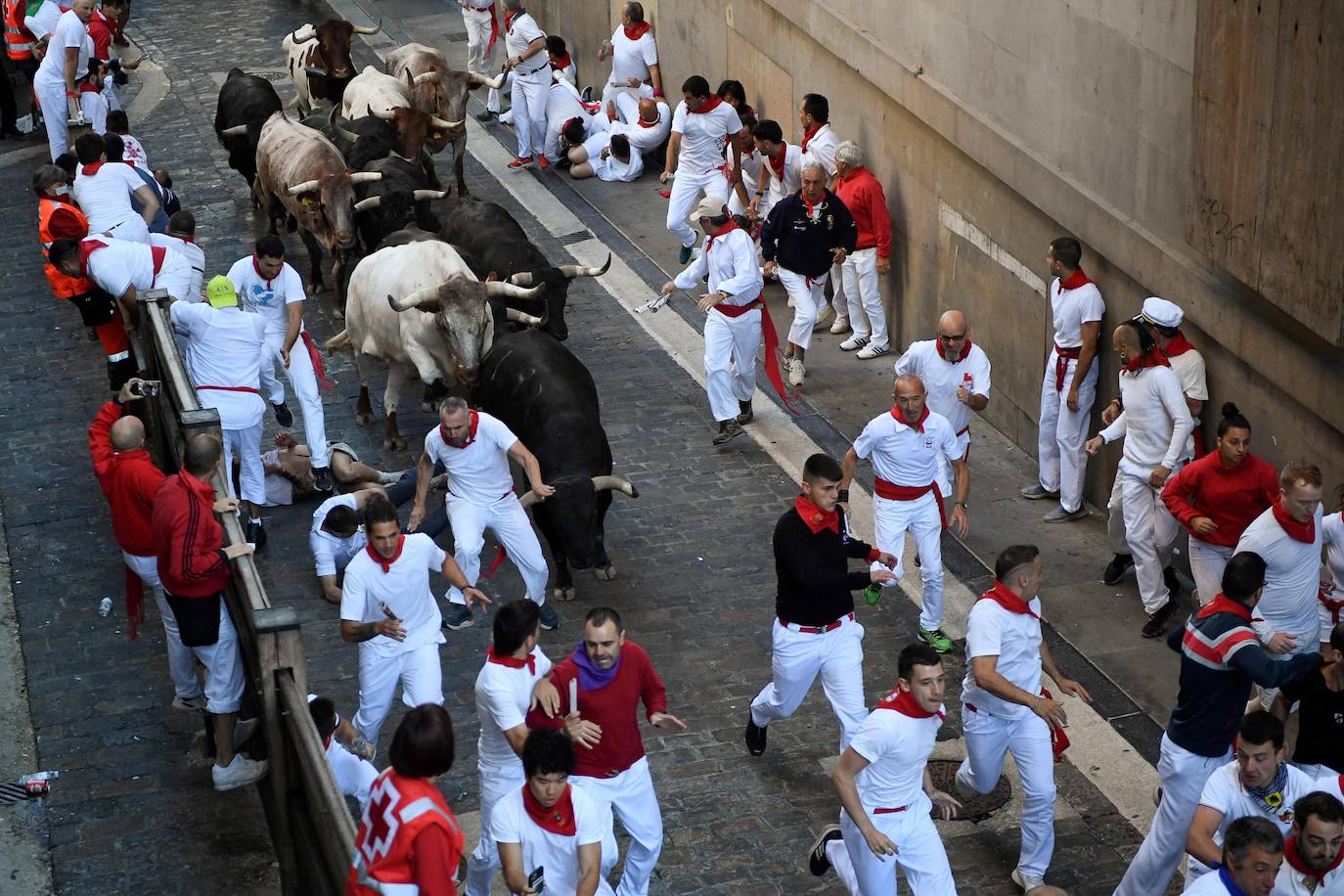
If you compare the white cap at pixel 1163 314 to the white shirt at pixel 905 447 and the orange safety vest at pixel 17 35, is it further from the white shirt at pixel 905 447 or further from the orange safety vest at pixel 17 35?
the orange safety vest at pixel 17 35

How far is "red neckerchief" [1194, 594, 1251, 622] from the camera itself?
27.8 ft

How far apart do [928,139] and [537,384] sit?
14.5 ft

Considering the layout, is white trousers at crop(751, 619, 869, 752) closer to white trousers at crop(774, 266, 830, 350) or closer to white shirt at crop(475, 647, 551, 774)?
white shirt at crop(475, 647, 551, 774)

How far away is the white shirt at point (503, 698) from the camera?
8.24 meters

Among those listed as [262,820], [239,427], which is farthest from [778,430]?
[262,820]

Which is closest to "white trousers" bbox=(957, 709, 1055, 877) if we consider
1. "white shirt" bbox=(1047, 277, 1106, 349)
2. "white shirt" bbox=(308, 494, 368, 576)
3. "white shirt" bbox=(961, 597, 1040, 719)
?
"white shirt" bbox=(961, 597, 1040, 719)

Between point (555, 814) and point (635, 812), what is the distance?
44.2 inches

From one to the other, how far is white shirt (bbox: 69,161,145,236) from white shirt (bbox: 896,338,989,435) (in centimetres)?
712

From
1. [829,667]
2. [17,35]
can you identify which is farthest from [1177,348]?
[17,35]

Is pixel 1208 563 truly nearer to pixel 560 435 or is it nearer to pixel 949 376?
pixel 949 376

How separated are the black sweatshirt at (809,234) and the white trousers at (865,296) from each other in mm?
277

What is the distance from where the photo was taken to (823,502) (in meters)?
9.44

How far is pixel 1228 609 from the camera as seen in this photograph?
8469mm

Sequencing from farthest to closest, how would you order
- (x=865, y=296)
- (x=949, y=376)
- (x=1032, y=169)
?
(x=865, y=296)
(x=1032, y=169)
(x=949, y=376)
